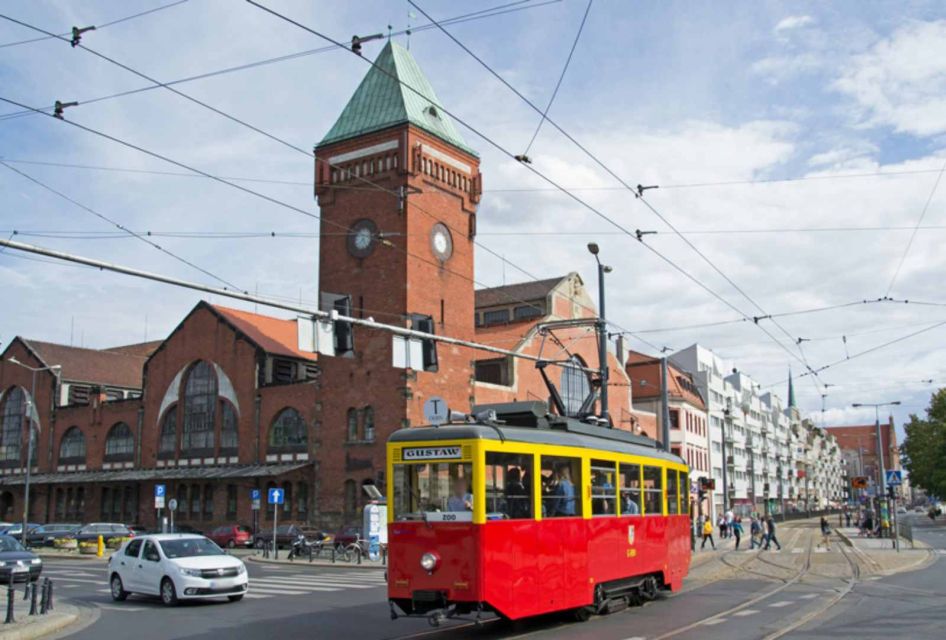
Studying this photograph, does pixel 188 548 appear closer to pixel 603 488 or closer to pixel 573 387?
pixel 603 488

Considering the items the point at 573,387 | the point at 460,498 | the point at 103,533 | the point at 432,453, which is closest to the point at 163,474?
the point at 103,533

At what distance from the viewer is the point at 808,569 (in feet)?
79.9

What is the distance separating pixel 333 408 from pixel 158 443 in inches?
628

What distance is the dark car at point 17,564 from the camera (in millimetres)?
23047

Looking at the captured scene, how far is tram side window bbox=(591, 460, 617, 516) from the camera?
46.6 feet

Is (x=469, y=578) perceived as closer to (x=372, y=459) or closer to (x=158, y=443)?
(x=372, y=459)

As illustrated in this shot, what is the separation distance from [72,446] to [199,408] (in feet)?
45.9

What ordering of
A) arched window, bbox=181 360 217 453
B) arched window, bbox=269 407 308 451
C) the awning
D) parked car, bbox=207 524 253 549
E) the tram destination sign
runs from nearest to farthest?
the tram destination sign → parked car, bbox=207 524 253 549 → the awning → arched window, bbox=269 407 308 451 → arched window, bbox=181 360 217 453

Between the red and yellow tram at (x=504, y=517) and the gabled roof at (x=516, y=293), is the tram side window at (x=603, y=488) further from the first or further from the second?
the gabled roof at (x=516, y=293)

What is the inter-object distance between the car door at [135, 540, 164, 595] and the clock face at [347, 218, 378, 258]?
2700cm

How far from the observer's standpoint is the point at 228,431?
172 ft

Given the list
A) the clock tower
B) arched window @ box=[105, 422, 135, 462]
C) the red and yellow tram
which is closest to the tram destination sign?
the red and yellow tram

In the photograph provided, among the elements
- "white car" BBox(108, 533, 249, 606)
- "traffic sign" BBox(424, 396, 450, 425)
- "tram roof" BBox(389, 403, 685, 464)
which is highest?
"traffic sign" BBox(424, 396, 450, 425)

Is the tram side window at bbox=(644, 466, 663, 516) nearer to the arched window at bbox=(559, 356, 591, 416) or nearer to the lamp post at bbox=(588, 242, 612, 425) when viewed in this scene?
the lamp post at bbox=(588, 242, 612, 425)
